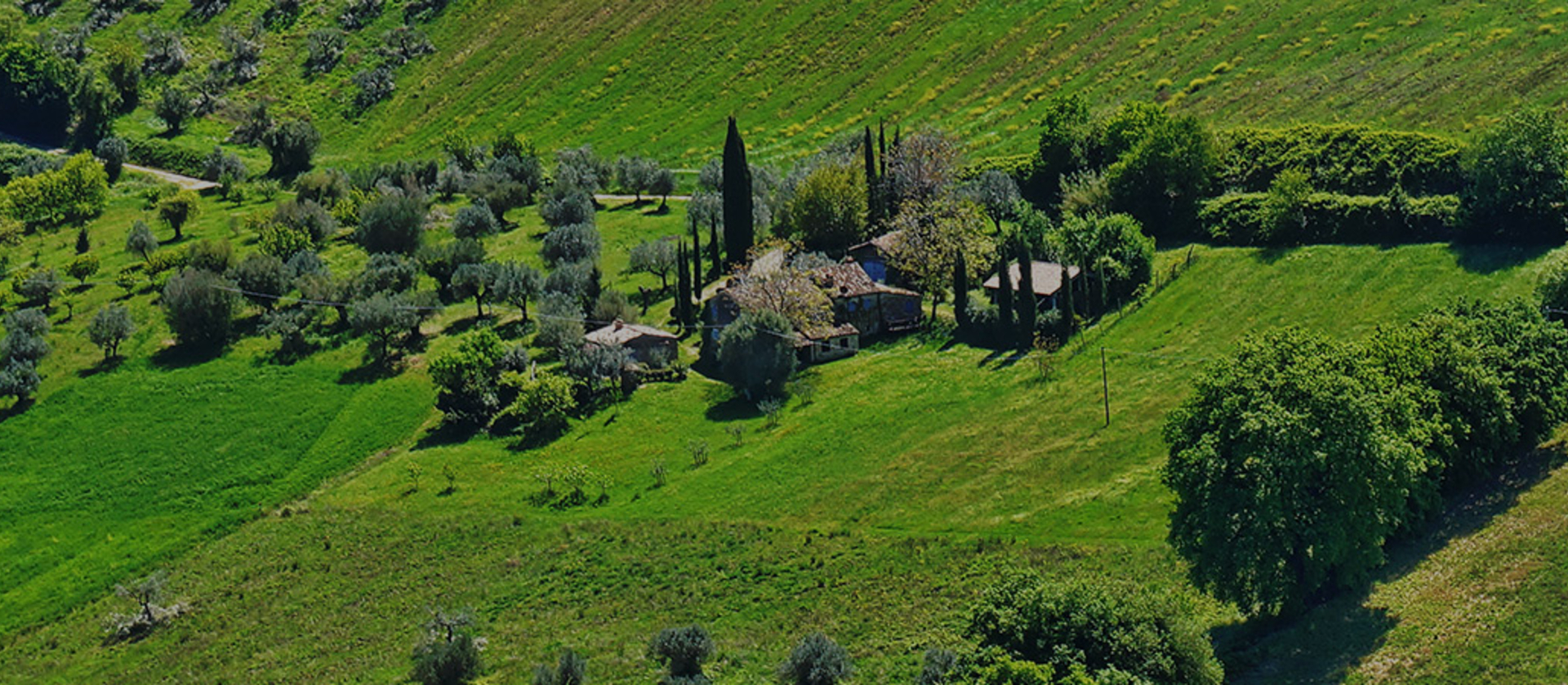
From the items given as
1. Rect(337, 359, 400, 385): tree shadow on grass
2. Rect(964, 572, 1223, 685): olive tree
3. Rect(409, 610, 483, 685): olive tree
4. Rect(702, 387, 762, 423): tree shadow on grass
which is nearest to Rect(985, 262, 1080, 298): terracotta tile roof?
Rect(702, 387, 762, 423): tree shadow on grass

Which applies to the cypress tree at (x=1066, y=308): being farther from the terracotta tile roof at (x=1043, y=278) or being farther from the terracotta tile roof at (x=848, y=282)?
the terracotta tile roof at (x=848, y=282)

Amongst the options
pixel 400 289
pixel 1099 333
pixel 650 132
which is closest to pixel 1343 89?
pixel 1099 333

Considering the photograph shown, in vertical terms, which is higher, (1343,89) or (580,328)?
(1343,89)

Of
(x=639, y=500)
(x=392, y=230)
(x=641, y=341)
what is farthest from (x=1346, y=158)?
(x=392, y=230)

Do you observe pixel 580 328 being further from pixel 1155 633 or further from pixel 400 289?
pixel 1155 633

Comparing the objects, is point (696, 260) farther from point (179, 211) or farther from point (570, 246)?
point (179, 211)

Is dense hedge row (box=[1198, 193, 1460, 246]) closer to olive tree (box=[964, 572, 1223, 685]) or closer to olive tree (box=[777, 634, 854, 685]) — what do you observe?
olive tree (box=[964, 572, 1223, 685])
